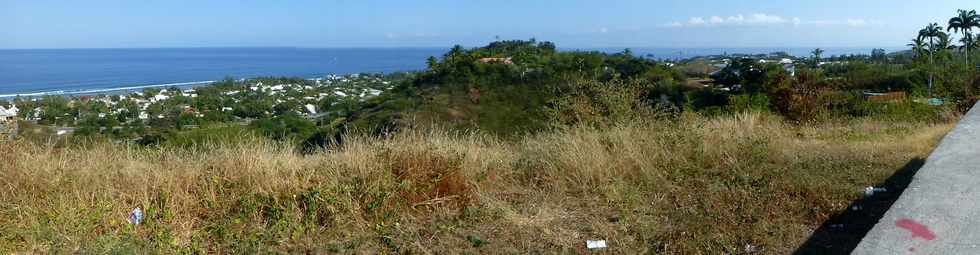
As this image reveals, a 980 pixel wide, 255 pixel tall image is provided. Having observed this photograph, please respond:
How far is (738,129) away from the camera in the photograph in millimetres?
6680

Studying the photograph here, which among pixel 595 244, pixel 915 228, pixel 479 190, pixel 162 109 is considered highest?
pixel 915 228

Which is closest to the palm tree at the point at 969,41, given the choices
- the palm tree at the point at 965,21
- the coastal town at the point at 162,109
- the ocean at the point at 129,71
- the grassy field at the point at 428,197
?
the palm tree at the point at 965,21

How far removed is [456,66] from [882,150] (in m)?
28.7

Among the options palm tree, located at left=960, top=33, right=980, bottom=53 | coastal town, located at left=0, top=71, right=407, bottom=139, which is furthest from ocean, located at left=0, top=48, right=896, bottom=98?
palm tree, located at left=960, top=33, right=980, bottom=53

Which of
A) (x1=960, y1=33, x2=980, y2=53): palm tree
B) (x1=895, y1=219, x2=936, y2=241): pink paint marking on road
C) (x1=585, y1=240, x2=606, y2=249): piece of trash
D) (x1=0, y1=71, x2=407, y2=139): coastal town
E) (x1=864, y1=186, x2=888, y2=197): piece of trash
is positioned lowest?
(x1=0, y1=71, x2=407, y2=139): coastal town

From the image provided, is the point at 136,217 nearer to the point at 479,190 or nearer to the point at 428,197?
the point at 428,197

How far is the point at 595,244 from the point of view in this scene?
3330 millimetres

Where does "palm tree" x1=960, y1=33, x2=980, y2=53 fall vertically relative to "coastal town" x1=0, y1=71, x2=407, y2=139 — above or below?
above

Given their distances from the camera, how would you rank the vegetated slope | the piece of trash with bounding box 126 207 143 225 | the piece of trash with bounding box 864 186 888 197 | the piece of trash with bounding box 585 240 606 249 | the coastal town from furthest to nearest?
the vegetated slope → the coastal town → the piece of trash with bounding box 864 186 888 197 → the piece of trash with bounding box 126 207 143 225 → the piece of trash with bounding box 585 240 606 249

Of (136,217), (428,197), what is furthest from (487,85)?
(136,217)

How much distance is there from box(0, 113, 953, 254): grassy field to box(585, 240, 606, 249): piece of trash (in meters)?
0.07

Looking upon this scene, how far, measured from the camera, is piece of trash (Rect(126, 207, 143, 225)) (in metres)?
3.51

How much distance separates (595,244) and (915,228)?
1428 millimetres

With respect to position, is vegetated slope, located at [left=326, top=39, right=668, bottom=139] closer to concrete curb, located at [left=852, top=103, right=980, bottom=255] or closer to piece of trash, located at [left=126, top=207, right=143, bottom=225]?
piece of trash, located at [left=126, top=207, right=143, bottom=225]
